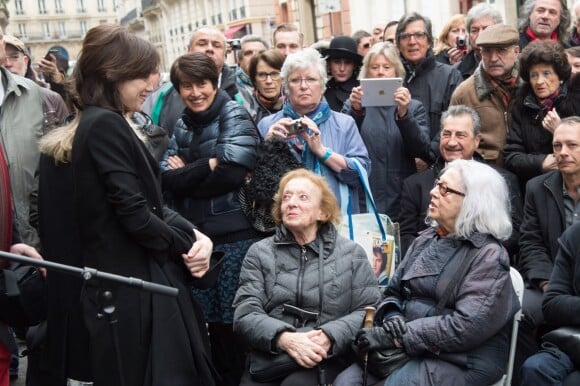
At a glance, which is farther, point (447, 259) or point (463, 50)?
point (463, 50)

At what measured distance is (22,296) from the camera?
13.2ft

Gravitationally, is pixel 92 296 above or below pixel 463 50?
below

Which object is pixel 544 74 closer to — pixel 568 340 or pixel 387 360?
pixel 568 340

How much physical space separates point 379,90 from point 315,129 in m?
0.86

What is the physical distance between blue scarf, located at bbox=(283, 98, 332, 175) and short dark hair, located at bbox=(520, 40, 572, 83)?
140cm

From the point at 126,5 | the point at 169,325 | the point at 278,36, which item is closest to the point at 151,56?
the point at 169,325

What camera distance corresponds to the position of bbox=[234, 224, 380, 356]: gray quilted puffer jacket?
4406 mm

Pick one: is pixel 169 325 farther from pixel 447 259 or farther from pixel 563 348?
pixel 563 348

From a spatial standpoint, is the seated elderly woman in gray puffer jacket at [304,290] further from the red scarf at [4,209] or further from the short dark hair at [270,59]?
the short dark hair at [270,59]

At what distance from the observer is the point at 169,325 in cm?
379

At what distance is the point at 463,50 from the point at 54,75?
191 inches

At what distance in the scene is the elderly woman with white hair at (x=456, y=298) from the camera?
401cm

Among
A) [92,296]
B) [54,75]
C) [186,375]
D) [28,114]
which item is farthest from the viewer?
[54,75]

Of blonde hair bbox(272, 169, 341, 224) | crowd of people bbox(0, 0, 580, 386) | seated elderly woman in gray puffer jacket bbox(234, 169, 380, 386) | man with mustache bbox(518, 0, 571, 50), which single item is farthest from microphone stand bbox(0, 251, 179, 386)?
man with mustache bbox(518, 0, 571, 50)
